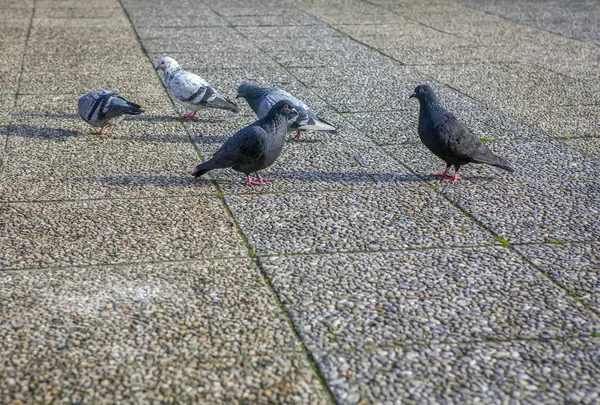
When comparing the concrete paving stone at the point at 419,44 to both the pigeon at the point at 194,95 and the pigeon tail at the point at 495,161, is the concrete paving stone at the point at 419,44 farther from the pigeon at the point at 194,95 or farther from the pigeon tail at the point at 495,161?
the pigeon tail at the point at 495,161

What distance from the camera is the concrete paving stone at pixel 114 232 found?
15.8ft

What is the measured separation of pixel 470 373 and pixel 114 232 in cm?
253

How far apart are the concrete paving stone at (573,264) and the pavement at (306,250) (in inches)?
0.8

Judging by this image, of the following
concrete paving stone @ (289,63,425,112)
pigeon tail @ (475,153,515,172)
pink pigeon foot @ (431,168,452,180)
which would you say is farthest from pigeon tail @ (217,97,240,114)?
pigeon tail @ (475,153,515,172)

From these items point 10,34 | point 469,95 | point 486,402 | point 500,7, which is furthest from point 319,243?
point 500,7

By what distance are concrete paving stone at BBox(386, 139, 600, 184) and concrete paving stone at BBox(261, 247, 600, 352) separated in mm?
1613

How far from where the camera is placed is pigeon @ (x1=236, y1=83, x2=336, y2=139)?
704 centimetres

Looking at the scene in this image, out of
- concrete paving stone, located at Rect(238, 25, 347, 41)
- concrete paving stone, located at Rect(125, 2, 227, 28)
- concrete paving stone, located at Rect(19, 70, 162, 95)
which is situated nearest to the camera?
concrete paving stone, located at Rect(19, 70, 162, 95)

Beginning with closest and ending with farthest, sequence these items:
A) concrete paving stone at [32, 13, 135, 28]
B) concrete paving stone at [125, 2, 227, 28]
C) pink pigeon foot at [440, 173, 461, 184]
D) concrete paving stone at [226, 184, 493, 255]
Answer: concrete paving stone at [226, 184, 493, 255] → pink pigeon foot at [440, 173, 461, 184] → concrete paving stone at [32, 13, 135, 28] → concrete paving stone at [125, 2, 227, 28]

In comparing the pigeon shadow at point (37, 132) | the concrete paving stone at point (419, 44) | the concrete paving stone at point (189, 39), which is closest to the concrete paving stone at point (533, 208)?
the pigeon shadow at point (37, 132)

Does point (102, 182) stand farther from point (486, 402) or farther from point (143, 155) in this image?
point (486, 402)

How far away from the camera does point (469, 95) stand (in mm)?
9148

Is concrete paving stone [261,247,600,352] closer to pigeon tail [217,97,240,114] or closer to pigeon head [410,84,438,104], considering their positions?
pigeon head [410,84,438,104]

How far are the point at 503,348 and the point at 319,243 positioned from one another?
5.05 ft
